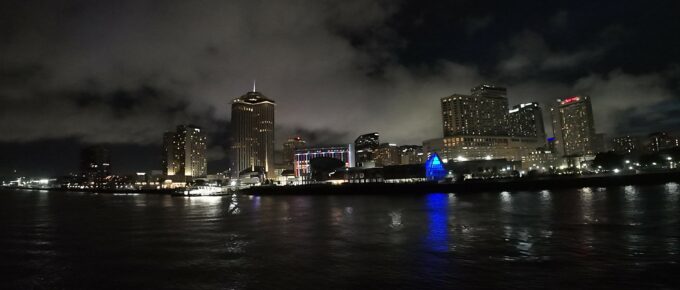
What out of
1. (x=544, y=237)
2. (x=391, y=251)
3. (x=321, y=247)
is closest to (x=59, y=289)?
(x=321, y=247)

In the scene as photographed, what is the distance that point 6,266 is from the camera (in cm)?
2211

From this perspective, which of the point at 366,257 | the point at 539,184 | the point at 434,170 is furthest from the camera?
the point at 434,170

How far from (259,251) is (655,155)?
18718 centimetres

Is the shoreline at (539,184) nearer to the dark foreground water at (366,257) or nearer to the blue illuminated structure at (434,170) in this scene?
the blue illuminated structure at (434,170)

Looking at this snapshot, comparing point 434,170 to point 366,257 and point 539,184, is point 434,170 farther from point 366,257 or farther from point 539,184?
point 366,257

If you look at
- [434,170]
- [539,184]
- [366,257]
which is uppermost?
[434,170]

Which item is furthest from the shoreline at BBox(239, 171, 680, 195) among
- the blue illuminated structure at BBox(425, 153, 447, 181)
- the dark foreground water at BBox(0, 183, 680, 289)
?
the dark foreground water at BBox(0, 183, 680, 289)

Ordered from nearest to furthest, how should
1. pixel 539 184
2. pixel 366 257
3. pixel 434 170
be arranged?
1. pixel 366 257
2. pixel 539 184
3. pixel 434 170

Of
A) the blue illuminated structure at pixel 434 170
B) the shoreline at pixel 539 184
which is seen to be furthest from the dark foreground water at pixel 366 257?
the blue illuminated structure at pixel 434 170

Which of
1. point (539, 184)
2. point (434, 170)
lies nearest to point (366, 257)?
point (539, 184)

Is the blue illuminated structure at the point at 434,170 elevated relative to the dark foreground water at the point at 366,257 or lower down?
elevated

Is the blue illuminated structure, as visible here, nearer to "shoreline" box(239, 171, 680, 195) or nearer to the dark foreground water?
"shoreline" box(239, 171, 680, 195)

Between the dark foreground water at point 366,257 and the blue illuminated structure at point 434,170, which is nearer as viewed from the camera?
the dark foreground water at point 366,257

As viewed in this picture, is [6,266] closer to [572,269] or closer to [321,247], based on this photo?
[321,247]
